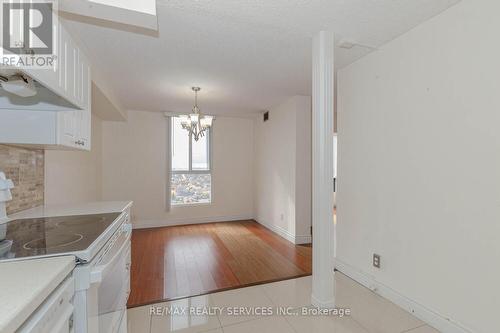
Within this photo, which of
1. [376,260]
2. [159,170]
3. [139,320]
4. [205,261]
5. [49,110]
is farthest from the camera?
[159,170]

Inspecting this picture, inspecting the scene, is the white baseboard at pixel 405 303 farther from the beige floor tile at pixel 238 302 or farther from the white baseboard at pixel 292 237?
the white baseboard at pixel 292 237

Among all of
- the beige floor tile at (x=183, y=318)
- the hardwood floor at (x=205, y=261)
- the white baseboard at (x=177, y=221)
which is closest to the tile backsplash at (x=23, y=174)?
the hardwood floor at (x=205, y=261)

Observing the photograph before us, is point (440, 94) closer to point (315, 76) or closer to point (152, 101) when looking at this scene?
point (315, 76)

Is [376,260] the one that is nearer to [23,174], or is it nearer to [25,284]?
[25,284]

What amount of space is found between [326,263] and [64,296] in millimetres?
1824

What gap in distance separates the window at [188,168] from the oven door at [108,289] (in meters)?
3.52

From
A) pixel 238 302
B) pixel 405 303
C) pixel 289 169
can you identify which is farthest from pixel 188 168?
pixel 405 303

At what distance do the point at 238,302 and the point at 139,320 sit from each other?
85cm

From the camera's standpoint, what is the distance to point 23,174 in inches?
82.5

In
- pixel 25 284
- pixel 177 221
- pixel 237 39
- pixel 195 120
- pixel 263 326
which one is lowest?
pixel 263 326

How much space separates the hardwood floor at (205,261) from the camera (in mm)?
2490

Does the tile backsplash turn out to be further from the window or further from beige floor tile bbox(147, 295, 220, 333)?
the window

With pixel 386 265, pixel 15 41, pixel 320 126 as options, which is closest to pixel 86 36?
pixel 15 41

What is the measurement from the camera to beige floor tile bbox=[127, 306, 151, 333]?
1.84 metres
